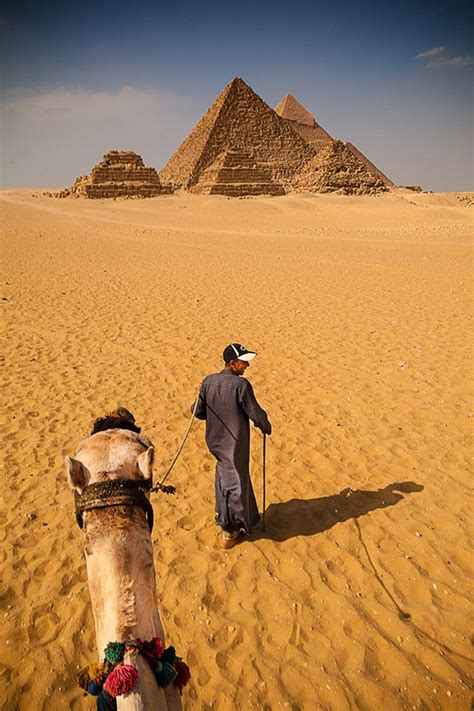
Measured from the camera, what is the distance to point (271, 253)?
1983 cm

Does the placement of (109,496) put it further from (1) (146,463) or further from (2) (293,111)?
(2) (293,111)

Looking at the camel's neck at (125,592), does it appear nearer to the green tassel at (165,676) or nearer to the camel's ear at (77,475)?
the green tassel at (165,676)

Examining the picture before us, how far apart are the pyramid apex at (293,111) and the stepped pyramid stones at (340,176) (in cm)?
8456

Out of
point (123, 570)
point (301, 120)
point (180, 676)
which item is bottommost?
point (180, 676)

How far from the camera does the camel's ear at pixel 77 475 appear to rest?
1328mm

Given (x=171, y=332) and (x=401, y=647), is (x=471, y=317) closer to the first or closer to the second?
(x=171, y=332)

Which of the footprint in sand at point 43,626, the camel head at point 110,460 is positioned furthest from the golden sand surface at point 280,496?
the camel head at point 110,460

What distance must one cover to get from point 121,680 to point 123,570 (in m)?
0.27

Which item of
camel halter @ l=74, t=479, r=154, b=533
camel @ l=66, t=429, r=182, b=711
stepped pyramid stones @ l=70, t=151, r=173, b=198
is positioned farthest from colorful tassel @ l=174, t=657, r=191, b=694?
stepped pyramid stones @ l=70, t=151, r=173, b=198

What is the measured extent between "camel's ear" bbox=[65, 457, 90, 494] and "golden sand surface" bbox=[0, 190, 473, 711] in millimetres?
2062

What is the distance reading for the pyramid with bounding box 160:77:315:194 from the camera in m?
101

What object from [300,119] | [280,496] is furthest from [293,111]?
[280,496]

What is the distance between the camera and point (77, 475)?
4.54 feet

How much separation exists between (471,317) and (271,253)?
11.1 m
